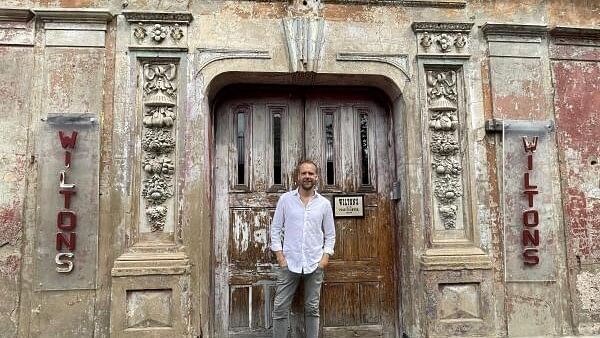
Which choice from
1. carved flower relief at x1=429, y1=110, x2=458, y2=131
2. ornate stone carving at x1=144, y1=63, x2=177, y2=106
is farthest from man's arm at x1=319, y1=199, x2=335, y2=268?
ornate stone carving at x1=144, y1=63, x2=177, y2=106

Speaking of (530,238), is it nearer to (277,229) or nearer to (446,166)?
(446,166)

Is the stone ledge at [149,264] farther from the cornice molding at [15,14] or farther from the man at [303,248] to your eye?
the cornice molding at [15,14]

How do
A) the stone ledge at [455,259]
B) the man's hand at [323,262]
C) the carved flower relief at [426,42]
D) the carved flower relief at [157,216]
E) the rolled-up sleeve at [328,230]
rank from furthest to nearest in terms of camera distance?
the carved flower relief at [426,42]
the stone ledge at [455,259]
the carved flower relief at [157,216]
the rolled-up sleeve at [328,230]
the man's hand at [323,262]

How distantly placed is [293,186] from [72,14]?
279 cm

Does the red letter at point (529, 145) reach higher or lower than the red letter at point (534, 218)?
higher

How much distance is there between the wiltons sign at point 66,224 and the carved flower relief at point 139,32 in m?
1.19

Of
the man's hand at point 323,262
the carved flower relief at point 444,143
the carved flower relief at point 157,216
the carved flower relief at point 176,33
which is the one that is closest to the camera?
the man's hand at point 323,262

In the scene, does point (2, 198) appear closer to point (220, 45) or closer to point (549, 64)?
point (220, 45)

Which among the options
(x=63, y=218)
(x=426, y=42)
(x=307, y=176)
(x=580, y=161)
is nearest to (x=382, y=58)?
(x=426, y=42)

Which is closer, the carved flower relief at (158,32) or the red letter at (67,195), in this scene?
the red letter at (67,195)

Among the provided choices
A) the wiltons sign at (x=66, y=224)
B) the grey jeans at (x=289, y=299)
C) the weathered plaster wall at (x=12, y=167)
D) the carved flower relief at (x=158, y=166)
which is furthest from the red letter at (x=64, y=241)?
the grey jeans at (x=289, y=299)

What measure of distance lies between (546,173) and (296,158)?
8.54 ft

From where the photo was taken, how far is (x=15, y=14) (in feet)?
16.3

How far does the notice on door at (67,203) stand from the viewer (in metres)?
4.73
